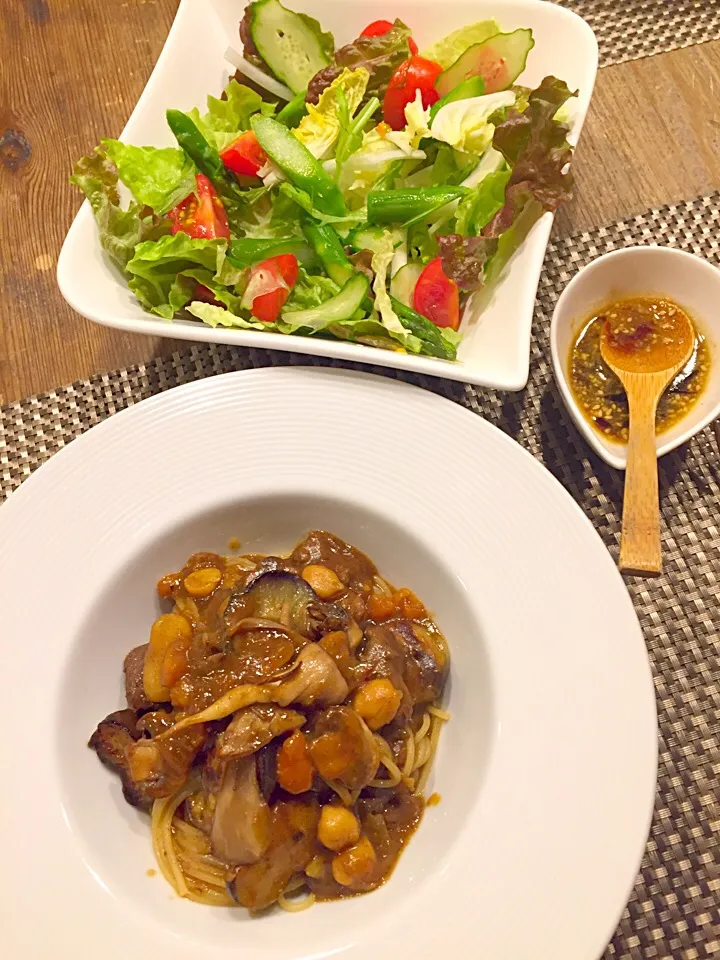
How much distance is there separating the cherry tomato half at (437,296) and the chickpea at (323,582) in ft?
3.41

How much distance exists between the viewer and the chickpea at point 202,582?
8.64 ft

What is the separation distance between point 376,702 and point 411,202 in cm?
185

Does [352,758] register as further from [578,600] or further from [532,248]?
[532,248]

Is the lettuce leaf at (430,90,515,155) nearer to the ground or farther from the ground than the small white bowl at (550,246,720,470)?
farther from the ground

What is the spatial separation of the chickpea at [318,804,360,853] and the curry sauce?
5.20ft

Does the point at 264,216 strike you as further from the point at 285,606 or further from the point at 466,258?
the point at 285,606

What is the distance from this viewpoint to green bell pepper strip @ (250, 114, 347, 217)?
9.59ft

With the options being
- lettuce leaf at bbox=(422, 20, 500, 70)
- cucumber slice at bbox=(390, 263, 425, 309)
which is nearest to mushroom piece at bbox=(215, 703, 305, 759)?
cucumber slice at bbox=(390, 263, 425, 309)

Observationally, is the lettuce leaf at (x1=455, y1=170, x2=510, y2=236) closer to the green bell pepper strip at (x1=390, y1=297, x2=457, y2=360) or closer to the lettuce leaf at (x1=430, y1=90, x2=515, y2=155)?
the lettuce leaf at (x1=430, y1=90, x2=515, y2=155)

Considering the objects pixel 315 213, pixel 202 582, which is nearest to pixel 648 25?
pixel 315 213

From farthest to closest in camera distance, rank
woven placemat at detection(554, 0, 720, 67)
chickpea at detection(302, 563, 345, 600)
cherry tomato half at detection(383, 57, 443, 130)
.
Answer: woven placemat at detection(554, 0, 720, 67), cherry tomato half at detection(383, 57, 443, 130), chickpea at detection(302, 563, 345, 600)

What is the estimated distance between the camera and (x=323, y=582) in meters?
2.56

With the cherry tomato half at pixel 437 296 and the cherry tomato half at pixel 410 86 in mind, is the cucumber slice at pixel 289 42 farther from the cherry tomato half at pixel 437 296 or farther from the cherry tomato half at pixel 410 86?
the cherry tomato half at pixel 437 296

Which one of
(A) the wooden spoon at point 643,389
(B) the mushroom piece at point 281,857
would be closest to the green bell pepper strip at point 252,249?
(A) the wooden spoon at point 643,389
